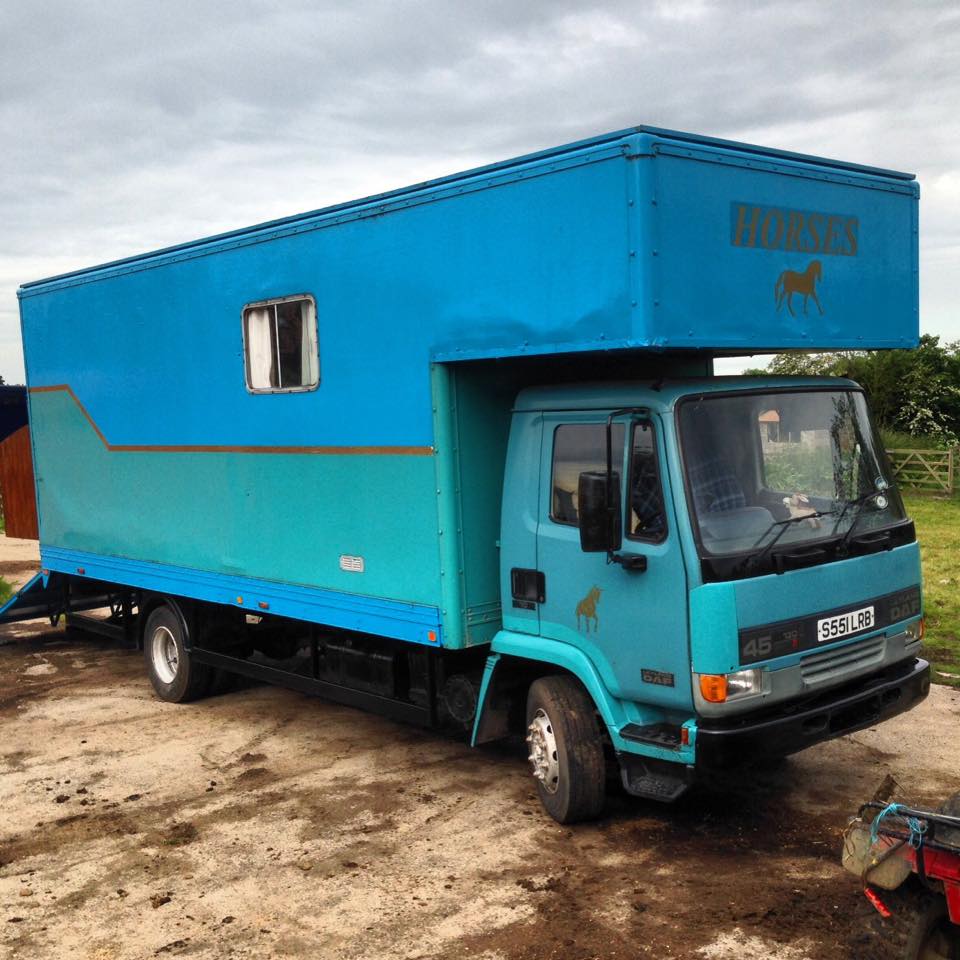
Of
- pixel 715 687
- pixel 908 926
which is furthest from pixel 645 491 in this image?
pixel 908 926

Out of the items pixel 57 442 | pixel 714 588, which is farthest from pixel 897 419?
pixel 714 588

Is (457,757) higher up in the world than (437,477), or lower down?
lower down

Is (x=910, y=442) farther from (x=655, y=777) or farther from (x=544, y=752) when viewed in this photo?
(x=655, y=777)

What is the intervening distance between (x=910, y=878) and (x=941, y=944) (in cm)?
31

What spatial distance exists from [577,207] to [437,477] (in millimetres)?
1756

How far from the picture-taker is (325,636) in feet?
25.4

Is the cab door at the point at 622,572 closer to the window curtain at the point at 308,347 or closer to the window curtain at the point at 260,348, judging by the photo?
the window curtain at the point at 308,347

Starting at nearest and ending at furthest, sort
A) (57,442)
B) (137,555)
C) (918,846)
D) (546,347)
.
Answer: (918,846)
(546,347)
(137,555)
(57,442)

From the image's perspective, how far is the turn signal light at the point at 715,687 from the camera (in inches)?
201

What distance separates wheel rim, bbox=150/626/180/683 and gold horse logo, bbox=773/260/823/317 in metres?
Result: 6.03

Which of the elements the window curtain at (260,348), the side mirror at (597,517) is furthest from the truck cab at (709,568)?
the window curtain at (260,348)

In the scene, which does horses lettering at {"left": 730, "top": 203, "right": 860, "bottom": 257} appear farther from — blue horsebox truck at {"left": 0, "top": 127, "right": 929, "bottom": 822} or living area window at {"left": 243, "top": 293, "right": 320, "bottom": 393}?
living area window at {"left": 243, "top": 293, "right": 320, "bottom": 393}

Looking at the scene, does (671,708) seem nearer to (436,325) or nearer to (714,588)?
(714,588)

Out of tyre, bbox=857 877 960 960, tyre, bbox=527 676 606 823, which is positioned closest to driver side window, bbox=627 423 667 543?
tyre, bbox=527 676 606 823
